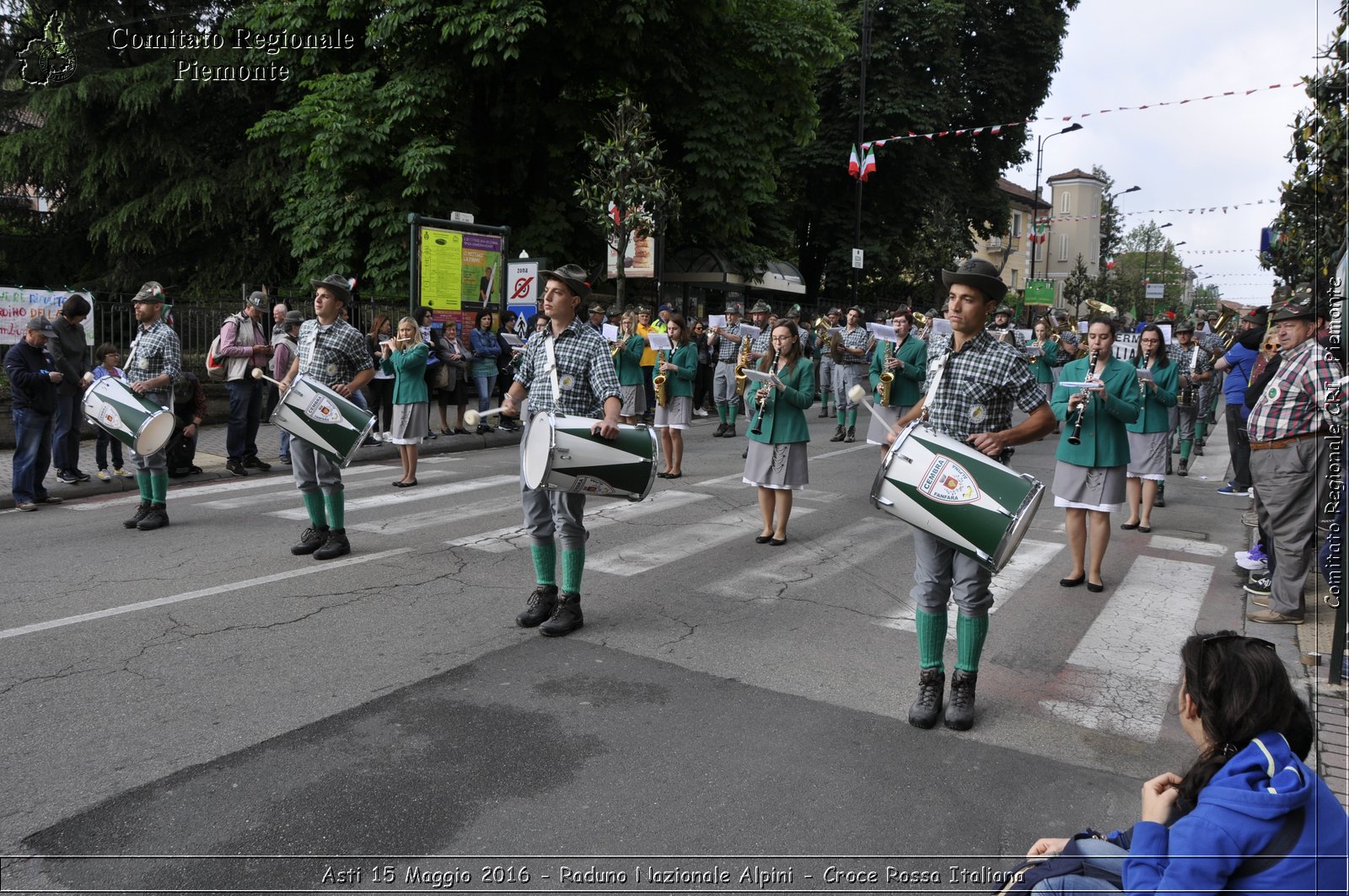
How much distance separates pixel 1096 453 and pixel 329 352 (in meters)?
5.63

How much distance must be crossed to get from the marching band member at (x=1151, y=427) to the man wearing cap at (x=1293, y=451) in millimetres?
2994

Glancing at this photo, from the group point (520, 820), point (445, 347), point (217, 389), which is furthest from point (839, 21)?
point (520, 820)

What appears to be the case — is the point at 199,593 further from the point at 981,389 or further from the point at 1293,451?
the point at 1293,451

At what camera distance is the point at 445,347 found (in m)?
16.0

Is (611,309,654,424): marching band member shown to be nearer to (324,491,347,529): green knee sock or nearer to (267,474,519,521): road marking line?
(267,474,519,521): road marking line

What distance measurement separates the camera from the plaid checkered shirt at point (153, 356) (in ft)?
28.6

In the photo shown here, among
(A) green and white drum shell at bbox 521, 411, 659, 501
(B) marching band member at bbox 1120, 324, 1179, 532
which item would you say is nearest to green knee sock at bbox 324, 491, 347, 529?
(A) green and white drum shell at bbox 521, 411, 659, 501

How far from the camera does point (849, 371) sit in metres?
19.2

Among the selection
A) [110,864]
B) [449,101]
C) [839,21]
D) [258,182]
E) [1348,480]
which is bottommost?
[110,864]

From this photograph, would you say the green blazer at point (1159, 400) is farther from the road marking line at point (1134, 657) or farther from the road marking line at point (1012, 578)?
the road marking line at point (1134, 657)

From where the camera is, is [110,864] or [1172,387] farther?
[1172,387]

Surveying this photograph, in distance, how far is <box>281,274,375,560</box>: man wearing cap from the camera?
24.8 ft

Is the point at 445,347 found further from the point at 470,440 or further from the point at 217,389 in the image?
the point at 217,389

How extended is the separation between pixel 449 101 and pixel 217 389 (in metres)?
9.30
